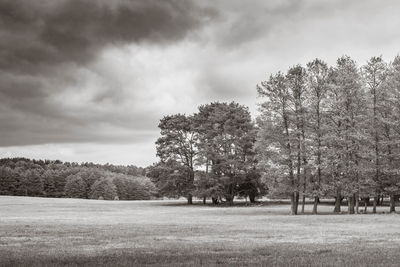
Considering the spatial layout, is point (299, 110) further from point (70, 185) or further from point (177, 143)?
point (70, 185)

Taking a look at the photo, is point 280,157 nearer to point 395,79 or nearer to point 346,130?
point 346,130

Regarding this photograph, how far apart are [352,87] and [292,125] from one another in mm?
7372

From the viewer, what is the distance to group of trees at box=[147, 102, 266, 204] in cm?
7612

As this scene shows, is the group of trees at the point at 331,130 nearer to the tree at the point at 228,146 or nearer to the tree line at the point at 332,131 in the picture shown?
the tree line at the point at 332,131

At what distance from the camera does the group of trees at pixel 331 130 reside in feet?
156

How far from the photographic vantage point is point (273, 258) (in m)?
14.6

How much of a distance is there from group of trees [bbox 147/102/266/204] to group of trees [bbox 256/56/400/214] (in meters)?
22.5

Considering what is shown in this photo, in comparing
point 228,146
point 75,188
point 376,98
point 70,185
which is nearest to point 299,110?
point 376,98

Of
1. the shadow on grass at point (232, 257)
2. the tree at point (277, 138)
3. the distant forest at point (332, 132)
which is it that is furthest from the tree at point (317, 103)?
the shadow on grass at point (232, 257)

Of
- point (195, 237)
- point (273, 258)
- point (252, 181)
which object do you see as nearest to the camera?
point (273, 258)

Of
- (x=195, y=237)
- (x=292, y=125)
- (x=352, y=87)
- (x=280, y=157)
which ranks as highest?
(x=352, y=87)

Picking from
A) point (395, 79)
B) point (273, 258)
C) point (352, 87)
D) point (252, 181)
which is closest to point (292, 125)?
point (352, 87)

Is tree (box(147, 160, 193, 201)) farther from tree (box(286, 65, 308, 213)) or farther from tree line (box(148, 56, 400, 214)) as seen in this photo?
tree (box(286, 65, 308, 213))

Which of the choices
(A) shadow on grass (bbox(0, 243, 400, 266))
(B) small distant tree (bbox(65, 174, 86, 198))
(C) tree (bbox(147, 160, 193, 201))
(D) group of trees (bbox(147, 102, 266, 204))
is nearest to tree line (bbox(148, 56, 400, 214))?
(D) group of trees (bbox(147, 102, 266, 204))
